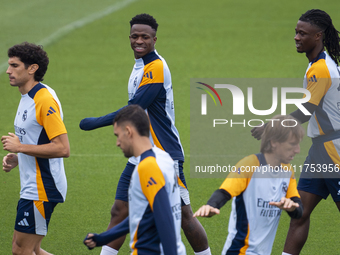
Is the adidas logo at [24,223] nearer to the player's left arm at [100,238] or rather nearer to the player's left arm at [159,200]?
the player's left arm at [100,238]

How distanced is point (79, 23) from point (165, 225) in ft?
61.3

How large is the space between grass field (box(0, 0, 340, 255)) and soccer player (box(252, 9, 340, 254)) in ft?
3.51

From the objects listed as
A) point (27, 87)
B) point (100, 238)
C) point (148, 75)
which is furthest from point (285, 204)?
point (27, 87)

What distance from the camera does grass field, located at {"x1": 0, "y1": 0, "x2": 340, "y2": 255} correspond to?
697 cm

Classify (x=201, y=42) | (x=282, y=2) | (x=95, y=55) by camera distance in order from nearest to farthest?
(x=95, y=55) → (x=201, y=42) → (x=282, y=2)

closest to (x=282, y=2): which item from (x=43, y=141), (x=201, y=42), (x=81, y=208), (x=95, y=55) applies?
(x=201, y=42)

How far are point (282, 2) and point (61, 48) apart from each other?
10.3 m

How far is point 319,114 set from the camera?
5.07 m

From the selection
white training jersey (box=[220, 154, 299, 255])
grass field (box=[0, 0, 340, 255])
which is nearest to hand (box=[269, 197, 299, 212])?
white training jersey (box=[220, 154, 299, 255])

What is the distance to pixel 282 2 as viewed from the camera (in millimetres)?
23109

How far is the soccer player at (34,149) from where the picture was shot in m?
4.50

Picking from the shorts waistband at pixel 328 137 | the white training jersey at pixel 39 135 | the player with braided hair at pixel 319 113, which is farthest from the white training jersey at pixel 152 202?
the shorts waistband at pixel 328 137

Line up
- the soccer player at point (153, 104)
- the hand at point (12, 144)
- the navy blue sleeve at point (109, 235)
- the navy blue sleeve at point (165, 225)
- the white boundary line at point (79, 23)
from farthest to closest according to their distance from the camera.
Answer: the white boundary line at point (79, 23), the soccer player at point (153, 104), the hand at point (12, 144), the navy blue sleeve at point (109, 235), the navy blue sleeve at point (165, 225)

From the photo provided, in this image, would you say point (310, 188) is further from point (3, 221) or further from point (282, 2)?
point (282, 2)
